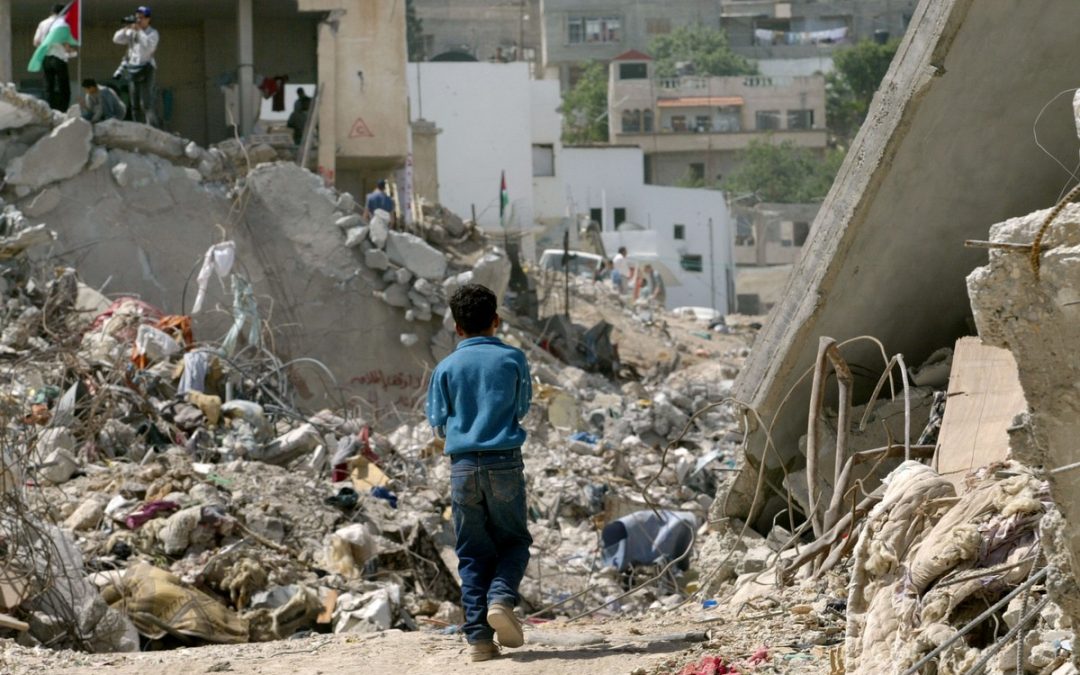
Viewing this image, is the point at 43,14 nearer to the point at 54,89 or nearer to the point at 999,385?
the point at 54,89

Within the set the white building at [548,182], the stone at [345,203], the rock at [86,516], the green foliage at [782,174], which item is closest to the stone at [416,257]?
the stone at [345,203]

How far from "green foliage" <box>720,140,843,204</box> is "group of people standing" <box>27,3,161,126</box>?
37.6 m

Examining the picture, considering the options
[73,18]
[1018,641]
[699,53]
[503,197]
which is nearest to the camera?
[1018,641]

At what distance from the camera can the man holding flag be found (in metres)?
16.7

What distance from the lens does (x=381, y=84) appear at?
2258 cm

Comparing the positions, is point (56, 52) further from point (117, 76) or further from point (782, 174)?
point (782, 174)

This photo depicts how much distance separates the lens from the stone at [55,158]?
653 inches

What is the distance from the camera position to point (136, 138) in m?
17.4

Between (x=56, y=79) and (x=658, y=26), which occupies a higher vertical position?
(x=658, y=26)

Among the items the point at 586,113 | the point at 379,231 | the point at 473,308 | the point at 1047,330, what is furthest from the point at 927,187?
the point at 586,113

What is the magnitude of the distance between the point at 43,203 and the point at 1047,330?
47.9ft

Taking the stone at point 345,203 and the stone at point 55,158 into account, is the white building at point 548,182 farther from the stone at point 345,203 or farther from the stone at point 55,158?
the stone at point 55,158

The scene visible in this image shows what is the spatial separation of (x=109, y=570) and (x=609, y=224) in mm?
40794

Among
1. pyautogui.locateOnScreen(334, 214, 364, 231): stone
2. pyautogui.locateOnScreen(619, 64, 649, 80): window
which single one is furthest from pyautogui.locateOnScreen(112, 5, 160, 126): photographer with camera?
pyautogui.locateOnScreen(619, 64, 649, 80): window
